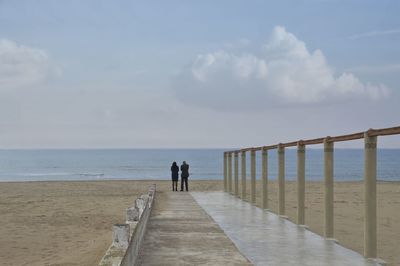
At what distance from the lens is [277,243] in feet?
35.7

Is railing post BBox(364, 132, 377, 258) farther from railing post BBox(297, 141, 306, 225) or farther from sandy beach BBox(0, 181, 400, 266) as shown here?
railing post BBox(297, 141, 306, 225)

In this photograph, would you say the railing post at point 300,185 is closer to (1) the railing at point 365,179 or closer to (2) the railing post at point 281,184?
(1) the railing at point 365,179

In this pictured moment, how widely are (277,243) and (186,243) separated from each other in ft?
5.02

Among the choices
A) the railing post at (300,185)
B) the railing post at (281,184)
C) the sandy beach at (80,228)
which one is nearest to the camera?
the sandy beach at (80,228)

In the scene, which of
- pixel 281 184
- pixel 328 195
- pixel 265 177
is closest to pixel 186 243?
pixel 328 195

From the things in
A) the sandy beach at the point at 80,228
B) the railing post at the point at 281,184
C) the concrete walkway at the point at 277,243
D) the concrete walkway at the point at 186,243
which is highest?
the railing post at the point at 281,184

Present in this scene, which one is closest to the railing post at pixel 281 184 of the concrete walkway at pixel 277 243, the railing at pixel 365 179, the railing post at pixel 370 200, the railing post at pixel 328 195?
the railing at pixel 365 179

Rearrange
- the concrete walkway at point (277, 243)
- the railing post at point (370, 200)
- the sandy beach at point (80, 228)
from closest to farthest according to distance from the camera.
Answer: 1. the concrete walkway at point (277, 243)
2. the railing post at point (370, 200)
3. the sandy beach at point (80, 228)

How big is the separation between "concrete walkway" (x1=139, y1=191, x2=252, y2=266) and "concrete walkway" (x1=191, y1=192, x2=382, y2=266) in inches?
9.6

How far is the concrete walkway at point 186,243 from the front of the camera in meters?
9.14

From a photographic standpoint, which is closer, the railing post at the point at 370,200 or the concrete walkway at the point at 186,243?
the concrete walkway at the point at 186,243

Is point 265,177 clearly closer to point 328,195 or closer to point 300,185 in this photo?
point 300,185

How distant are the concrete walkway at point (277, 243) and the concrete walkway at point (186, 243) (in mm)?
243

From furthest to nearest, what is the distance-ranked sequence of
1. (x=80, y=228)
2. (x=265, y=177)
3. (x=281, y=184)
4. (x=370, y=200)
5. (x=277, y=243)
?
(x=265, y=177) < (x=80, y=228) < (x=281, y=184) < (x=277, y=243) < (x=370, y=200)
